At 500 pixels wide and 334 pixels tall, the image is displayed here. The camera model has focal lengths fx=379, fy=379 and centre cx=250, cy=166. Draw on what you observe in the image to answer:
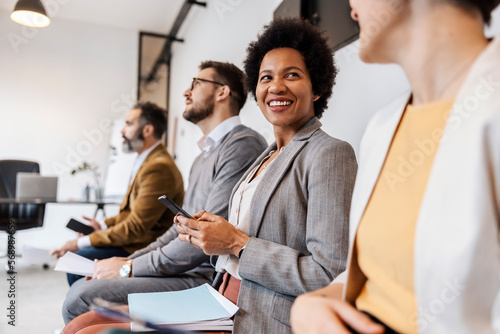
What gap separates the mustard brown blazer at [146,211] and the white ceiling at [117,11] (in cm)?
364

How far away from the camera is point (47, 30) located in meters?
5.73

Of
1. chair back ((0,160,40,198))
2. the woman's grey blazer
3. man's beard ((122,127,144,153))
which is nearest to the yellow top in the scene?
the woman's grey blazer

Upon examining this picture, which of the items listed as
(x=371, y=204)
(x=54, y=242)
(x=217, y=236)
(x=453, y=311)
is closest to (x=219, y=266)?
(x=217, y=236)

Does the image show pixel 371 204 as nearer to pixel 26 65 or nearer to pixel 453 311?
pixel 453 311

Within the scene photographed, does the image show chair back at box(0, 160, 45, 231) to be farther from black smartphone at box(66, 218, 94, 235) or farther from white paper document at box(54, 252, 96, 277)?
white paper document at box(54, 252, 96, 277)

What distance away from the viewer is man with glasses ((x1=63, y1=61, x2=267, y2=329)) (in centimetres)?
156

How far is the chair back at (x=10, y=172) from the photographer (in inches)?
172

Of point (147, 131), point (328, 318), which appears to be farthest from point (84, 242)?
point (328, 318)

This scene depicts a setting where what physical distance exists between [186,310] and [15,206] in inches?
156

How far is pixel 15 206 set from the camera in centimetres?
423

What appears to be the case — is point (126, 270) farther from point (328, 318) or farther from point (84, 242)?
point (328, 318)

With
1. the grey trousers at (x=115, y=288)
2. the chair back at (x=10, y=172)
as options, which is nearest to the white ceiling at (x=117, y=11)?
the chair back at (x=10, y=172)

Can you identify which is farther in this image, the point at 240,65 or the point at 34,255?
the point at 240,65

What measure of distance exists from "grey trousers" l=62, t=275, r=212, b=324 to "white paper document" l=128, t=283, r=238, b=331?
1.08 ft
